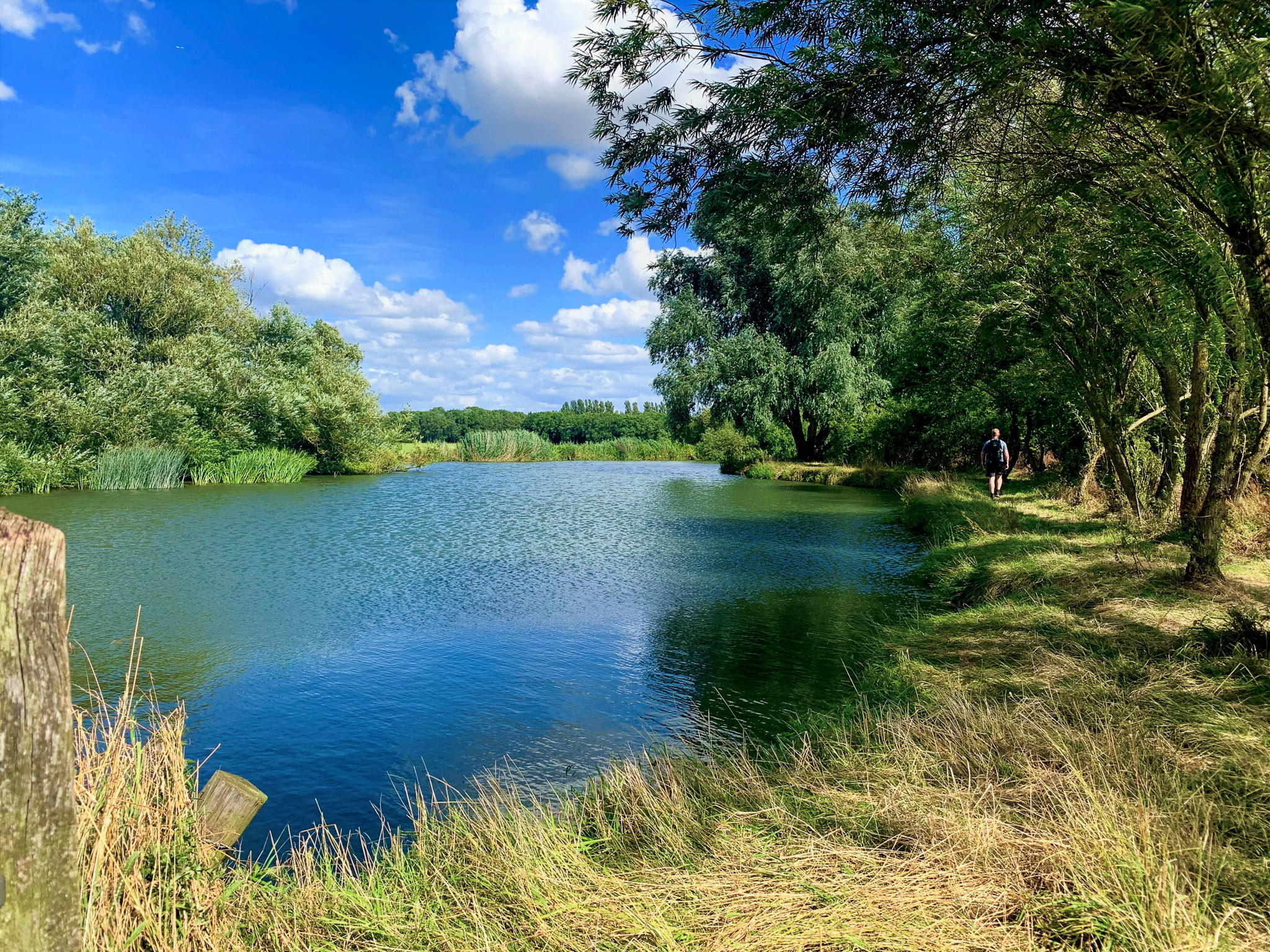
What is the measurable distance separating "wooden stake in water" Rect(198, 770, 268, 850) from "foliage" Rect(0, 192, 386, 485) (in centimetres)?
2855

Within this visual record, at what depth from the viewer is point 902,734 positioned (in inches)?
182

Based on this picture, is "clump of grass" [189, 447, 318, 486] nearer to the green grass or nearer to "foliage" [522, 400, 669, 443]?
the green grass

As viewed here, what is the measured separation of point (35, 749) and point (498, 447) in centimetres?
6356

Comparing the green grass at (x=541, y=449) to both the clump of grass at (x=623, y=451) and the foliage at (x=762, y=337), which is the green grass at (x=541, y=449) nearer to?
the clump of grass at (x=623, y=451)

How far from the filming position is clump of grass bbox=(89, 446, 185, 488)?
91.4ft

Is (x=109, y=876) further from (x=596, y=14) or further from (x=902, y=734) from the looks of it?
(x=596, y=14)

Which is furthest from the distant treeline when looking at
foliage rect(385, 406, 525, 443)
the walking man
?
the walking man

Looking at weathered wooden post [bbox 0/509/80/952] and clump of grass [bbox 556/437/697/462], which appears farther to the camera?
clump of grass [bbox 556/437/697/462]

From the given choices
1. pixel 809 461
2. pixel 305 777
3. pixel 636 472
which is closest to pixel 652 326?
pixel 809 461

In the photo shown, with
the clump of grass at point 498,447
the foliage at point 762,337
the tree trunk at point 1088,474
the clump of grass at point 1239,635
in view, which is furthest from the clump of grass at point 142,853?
the clump of grass at point 498,447

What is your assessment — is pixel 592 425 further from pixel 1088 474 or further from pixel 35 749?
pixel 35 749

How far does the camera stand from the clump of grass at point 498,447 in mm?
64500

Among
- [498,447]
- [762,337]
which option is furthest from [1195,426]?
[498,447]

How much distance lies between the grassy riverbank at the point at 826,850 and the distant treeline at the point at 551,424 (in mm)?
81712
